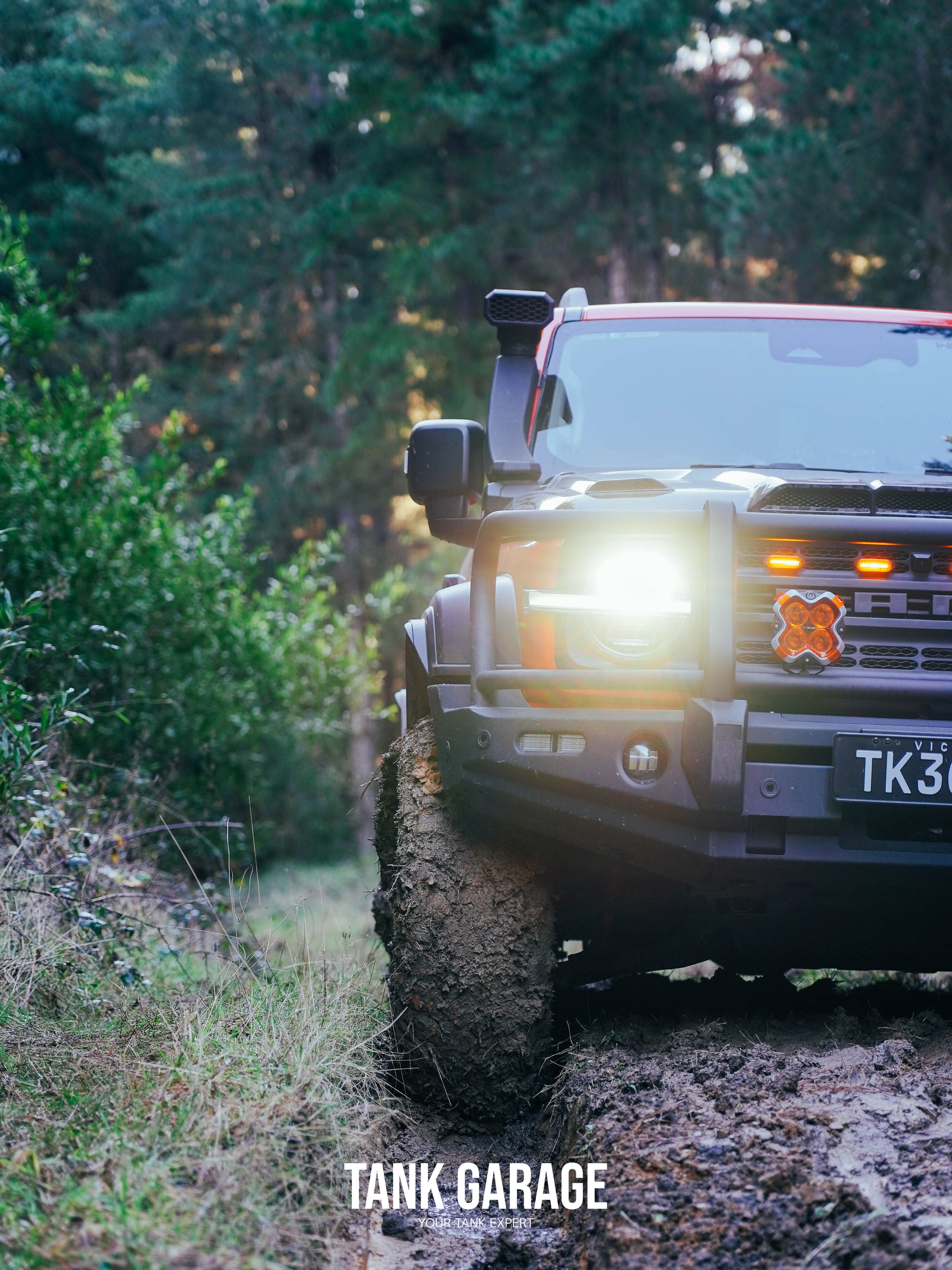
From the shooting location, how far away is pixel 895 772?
296 centimetres

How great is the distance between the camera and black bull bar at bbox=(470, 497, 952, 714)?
3.02 meters

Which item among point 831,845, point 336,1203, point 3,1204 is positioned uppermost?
point 831,845

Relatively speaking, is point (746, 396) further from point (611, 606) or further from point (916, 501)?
point (611, 606)

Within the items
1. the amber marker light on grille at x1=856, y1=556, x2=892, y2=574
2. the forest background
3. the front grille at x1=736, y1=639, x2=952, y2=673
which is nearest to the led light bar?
the front grille at x1=736, y1=639, x2=952, y2=673

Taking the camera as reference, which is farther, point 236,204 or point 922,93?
point 236,204

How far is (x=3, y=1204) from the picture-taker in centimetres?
238

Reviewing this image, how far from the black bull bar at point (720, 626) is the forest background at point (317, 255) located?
2.29m

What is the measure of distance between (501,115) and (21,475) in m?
10.6

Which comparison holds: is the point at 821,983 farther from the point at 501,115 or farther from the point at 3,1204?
the point at 501,115

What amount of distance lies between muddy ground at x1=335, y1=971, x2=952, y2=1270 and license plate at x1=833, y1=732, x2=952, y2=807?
0.72 meters

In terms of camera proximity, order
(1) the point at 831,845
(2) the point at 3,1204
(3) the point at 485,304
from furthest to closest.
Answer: (3) the point at 485,304
(1) the point at 831,845
(2) the point at 3,1204

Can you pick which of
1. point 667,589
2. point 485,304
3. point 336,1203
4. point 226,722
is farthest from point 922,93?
point 336,1203

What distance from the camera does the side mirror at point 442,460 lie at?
3912 millimetres

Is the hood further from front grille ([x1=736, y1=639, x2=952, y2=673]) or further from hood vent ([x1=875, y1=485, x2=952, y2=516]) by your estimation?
front grille ([x1=736, y1=639, x2=952, y2=673])
